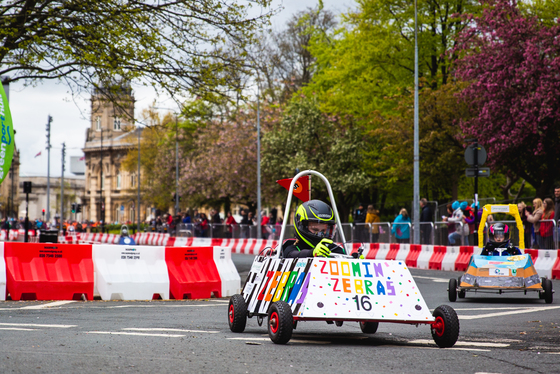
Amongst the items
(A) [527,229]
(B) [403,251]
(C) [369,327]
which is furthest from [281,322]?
(B) [403,251]

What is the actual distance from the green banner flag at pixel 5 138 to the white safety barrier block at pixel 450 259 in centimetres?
1269

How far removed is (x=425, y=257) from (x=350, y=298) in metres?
17.0

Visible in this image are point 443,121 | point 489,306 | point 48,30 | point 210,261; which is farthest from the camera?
point 443,121

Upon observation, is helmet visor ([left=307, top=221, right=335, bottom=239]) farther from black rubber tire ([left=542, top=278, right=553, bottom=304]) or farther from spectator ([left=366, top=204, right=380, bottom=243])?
spectator ([left=366, top=204, right=380, bottom=243])

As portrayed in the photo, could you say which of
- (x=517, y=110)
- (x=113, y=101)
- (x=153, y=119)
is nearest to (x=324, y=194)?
(x=517, y=110)

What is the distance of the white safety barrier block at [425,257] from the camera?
2414 centimetres

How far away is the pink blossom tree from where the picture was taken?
2830 cm

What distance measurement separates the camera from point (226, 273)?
50.1 ft

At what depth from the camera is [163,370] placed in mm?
6148

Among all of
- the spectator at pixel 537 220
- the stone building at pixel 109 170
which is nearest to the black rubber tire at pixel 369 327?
the spectator at pixel 537 220

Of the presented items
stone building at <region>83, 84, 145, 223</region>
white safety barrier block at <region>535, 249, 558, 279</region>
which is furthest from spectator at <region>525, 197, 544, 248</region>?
stone building at <region>83, 84, 145, 223</region>

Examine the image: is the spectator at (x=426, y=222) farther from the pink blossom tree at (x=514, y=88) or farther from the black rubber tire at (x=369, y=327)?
the black rubber tire at (x=369, y=327)

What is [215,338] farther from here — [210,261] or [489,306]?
[210,261]

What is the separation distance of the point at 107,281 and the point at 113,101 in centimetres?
792
